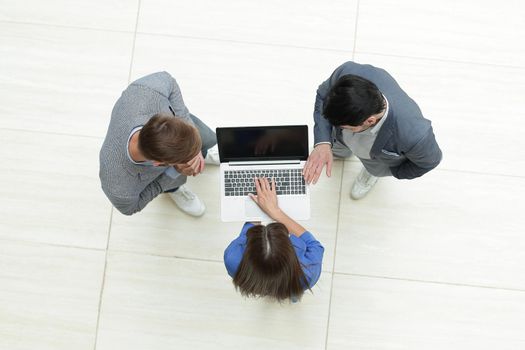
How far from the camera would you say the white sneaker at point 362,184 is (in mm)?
2439

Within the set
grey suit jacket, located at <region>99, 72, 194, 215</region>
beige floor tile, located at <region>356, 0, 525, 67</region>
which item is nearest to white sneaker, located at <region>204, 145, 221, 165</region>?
grey suit jacket, located at <region>99, 72, 194, 215</region>

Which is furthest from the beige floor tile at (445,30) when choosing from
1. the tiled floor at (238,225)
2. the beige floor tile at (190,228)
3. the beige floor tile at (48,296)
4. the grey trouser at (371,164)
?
the beige floor tile at (48,296)

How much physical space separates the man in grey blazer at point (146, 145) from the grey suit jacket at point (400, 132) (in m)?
0.63

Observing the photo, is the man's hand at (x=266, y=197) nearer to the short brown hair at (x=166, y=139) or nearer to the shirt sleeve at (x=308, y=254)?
the shirt sleeve at (x=308, y=254)

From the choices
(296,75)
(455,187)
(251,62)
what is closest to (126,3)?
(251,62)

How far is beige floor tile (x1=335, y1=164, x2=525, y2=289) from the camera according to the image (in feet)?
8.35

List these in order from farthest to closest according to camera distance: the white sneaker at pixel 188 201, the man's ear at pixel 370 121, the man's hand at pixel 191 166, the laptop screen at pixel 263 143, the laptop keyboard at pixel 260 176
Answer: the white sneaker at pixel 188 201
the laptop keyboard at pixel 260 176
the laptop screen at pixel 263 143
the man's hand at pixel 191 166
the man's ear at pixel 370 121

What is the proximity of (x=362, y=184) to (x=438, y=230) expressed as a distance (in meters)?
0.49

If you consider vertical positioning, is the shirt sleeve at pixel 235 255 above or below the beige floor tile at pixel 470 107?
below

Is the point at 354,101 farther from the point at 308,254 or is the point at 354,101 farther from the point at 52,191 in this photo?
the point at 52,191

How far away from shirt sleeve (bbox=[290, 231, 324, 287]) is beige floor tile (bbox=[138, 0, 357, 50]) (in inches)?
48.0

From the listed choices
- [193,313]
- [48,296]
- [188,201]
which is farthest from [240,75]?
[48,296]

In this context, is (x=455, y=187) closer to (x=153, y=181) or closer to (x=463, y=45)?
(x=463, y=45)

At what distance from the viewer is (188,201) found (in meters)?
2.48
